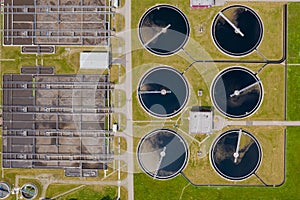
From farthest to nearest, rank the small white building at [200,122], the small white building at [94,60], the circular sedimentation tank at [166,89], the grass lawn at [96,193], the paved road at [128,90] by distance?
the grass lawn at [96,193] < the paved road at [128,90] < the small white building at [94,60] < the circular sedimentation tank at [166,89] < the small white building at [200,122]

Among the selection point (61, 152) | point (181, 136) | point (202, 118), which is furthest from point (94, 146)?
point (202, 118)

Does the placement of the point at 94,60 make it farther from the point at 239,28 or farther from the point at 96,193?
the point at 239,28

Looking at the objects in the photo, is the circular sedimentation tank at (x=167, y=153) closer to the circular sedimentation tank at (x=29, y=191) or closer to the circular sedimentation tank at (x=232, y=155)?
the circular sedimentation tank at (x=232, y=155)

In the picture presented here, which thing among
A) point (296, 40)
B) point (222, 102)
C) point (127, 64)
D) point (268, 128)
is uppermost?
point (296, 40)

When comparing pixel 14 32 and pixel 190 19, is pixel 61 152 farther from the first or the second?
pixel 190 19

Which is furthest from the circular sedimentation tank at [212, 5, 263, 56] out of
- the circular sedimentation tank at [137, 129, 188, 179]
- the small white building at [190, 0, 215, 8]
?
the circular sedimentation tank at [137, 129, 188, 179]

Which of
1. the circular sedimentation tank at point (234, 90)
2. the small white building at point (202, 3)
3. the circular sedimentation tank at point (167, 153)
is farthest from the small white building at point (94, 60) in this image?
the circular sedimentation tank at point (234, 90)
